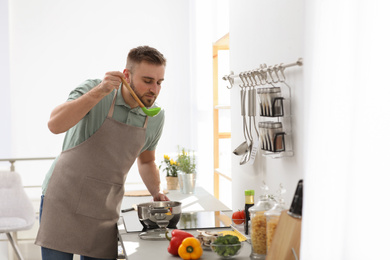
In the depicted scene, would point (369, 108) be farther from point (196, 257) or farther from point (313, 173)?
point (196, 257)

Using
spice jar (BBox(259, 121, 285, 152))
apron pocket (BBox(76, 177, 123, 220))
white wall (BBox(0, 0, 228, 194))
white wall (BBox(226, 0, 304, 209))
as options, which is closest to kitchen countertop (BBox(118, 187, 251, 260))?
apron pocket (BBox(76, 177, 123, 220))

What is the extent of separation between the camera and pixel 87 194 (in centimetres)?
214

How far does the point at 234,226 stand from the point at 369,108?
1191 millimetres

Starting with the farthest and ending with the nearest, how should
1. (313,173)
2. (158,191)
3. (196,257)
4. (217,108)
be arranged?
1. (217,108)
2. (158,191)
3. (196,257)
4. (313,173)

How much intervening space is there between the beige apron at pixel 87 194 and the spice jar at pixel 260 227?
77 cm

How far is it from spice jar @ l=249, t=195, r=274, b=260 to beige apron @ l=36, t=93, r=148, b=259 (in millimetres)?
766

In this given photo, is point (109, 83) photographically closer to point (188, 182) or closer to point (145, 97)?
point (145, 97)

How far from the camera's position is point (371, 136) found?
945mm

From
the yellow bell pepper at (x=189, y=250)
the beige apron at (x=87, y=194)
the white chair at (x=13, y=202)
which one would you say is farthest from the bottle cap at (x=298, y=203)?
the white chair at (x=13, y=202)

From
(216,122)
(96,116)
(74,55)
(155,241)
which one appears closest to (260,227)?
(155,241)

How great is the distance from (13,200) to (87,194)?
70.9 inches

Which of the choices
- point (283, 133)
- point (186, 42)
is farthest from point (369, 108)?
point (186, 42)

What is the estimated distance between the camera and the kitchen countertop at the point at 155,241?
1.74 meters

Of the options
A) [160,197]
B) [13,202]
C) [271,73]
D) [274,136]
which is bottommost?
[13,202]
